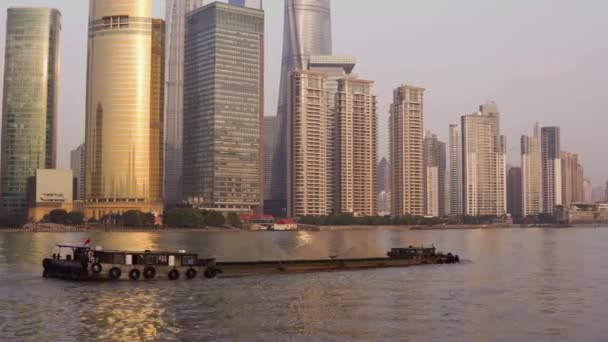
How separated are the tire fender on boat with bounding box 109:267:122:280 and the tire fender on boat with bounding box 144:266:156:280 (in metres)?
2.61

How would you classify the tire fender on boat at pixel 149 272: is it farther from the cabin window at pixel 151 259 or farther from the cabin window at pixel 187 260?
the cabin window at pixel 187 260

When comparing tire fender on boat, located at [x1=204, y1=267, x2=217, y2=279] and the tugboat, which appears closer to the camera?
the tugboat

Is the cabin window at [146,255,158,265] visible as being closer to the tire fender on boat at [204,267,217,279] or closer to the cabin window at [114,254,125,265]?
the cabin window at [114,254,125,265]

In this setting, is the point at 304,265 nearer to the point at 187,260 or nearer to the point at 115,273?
the point at 187,260

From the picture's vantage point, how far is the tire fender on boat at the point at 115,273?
7700 centimetres

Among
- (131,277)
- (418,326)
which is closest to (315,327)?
(418,326)

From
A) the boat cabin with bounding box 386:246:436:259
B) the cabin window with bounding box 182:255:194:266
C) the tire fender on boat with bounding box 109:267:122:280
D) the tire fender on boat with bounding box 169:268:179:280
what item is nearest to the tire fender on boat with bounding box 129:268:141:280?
the tire fender on boat with bounding box 109:267:122:280

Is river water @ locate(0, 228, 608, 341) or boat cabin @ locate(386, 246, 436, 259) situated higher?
boat cabin @ locate(386, 246, 436, 259)

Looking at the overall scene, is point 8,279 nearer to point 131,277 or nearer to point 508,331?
point 131,277

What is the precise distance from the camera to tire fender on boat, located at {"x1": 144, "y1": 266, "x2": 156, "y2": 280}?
256 ft

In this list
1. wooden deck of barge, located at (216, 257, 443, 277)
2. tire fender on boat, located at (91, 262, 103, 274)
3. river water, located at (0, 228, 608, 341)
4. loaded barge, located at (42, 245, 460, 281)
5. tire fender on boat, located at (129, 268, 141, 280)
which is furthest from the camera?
wooden deck of barge, located at (216, 257, 443, 277)

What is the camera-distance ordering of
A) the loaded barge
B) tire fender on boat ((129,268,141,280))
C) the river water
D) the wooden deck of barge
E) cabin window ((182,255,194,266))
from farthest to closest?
the wooden deck of barge
cabin window ((182,255,194,266))
tire fender on boat ((129,268,141,280))
the loaded barge
the river water

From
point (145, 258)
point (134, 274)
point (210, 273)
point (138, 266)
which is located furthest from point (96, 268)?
point (210, 273)

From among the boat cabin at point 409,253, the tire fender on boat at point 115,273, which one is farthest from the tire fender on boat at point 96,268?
the boat cabin at point 409,253
